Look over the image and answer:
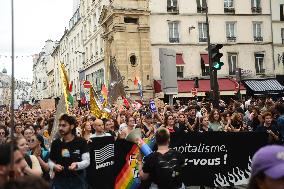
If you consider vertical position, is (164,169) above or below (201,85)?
below

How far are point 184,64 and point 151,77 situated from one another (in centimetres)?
316

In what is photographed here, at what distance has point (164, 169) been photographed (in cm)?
525

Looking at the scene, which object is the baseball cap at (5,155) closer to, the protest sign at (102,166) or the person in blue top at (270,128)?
the protest sign at (102,166)

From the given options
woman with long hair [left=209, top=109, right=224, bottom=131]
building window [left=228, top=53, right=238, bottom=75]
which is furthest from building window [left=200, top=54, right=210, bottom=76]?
woman with long hair [left=209, top=109, right=224, bottom=131]

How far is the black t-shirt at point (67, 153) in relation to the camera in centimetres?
578

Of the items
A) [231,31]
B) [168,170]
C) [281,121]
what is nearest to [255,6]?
[231,31]

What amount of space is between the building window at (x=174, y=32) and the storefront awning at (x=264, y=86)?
7.21m

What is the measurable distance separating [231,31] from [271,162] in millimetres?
38862

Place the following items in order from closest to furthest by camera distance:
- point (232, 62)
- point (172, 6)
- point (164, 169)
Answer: point (164, 169), point (172, 6), point (232, 62)

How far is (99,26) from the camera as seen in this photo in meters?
43.8

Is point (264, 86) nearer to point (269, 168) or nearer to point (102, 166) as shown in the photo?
point (102, 166)

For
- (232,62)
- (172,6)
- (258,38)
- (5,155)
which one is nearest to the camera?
(5,155)

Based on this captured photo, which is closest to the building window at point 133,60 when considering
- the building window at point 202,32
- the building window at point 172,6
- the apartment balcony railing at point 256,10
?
the building window at point 172,6

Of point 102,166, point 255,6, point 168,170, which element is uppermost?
point 255,6
